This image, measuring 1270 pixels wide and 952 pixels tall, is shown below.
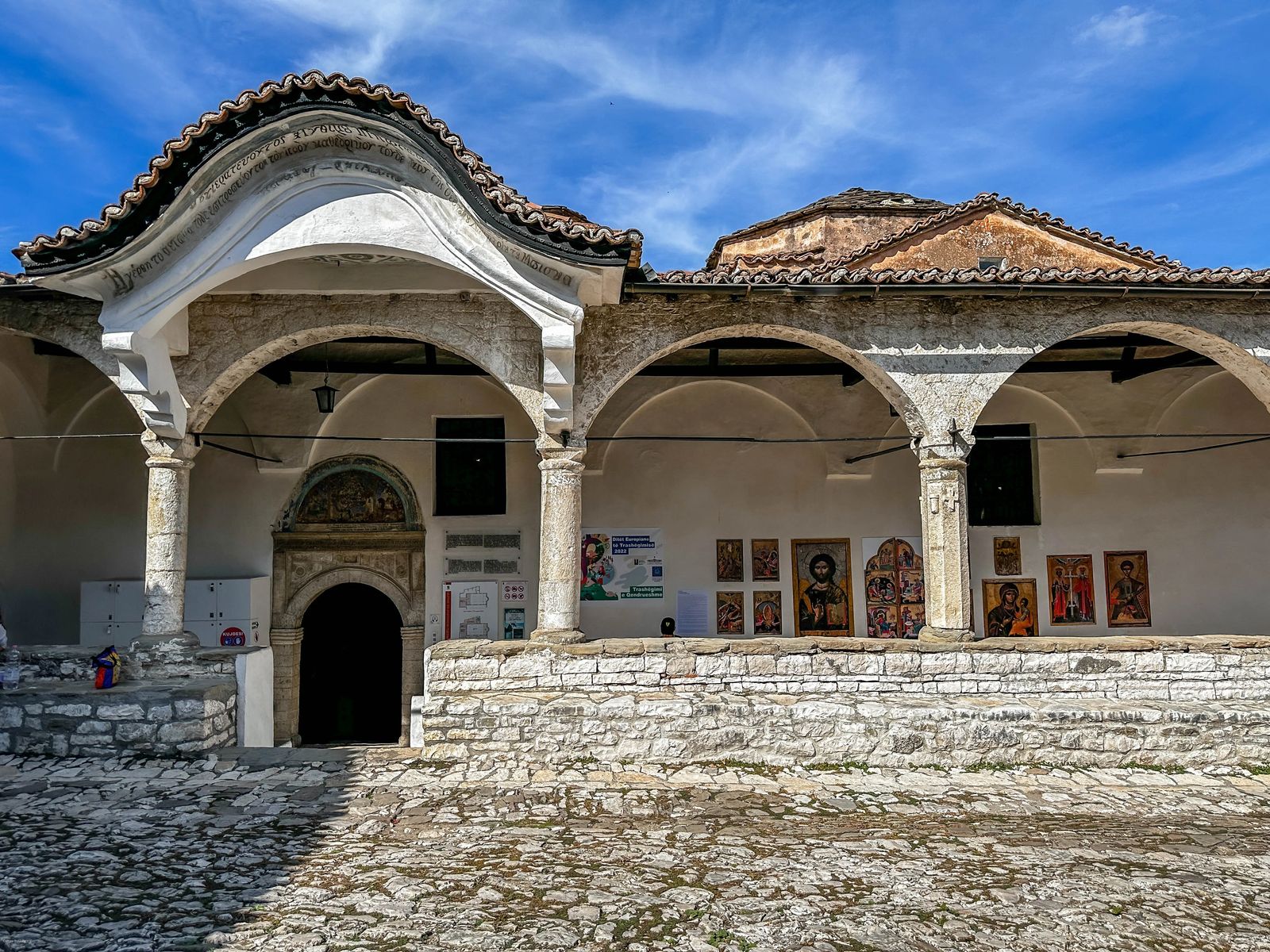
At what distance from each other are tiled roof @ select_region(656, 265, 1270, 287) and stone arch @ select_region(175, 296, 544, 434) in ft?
4.16

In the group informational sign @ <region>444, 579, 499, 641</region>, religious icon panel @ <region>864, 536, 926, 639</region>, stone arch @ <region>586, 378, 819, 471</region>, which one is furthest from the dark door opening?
religious icon panel @ <region>864, 536, 926, 639</region>

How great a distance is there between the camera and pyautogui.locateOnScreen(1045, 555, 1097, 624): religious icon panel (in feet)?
31.3

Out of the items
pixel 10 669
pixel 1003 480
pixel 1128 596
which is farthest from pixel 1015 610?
pixel 10 669

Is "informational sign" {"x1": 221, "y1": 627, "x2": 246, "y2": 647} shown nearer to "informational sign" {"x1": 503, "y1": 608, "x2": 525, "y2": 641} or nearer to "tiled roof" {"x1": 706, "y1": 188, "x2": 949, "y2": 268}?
"informational sign" {"x1": 503, "y1": 608, "x2": 525, "y2": 641}

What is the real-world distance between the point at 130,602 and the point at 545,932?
7.15 m

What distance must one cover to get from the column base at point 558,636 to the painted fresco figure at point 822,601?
3.85 metres

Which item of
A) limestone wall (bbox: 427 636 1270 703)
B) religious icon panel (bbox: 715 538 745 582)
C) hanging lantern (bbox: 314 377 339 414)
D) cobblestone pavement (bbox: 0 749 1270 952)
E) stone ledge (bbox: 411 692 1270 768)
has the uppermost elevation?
hanging lantern (bbox: 314 377 339 414)

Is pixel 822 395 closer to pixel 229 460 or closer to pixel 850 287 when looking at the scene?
pixel 850 287

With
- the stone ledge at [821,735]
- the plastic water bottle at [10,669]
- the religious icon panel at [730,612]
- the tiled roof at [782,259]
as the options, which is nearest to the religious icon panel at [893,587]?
the religious icon panel at [730,612]

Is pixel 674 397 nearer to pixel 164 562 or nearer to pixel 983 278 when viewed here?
pixel 983 278

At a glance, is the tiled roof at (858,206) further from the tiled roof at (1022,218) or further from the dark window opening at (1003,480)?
the dark window opening at (1003,480)

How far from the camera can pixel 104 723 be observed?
5840 millimetres

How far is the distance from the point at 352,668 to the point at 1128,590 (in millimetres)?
8878

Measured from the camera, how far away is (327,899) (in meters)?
3.59
